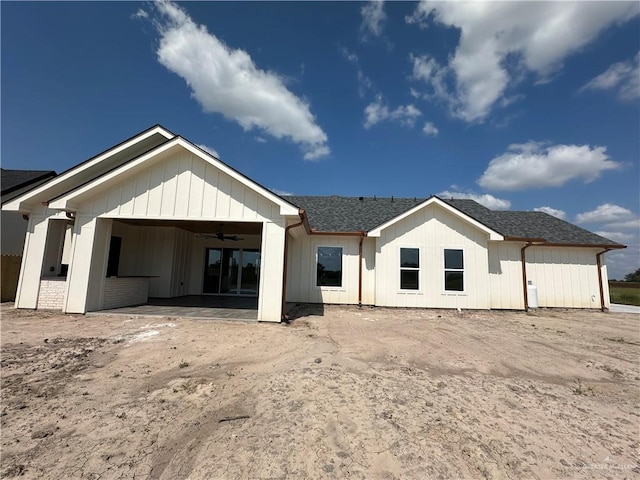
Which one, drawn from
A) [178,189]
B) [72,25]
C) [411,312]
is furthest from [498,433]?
[72,25]

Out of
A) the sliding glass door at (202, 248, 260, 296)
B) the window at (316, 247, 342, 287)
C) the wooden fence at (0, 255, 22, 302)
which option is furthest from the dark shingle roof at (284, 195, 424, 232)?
the wooden fence at (0, 255, 22, 302)

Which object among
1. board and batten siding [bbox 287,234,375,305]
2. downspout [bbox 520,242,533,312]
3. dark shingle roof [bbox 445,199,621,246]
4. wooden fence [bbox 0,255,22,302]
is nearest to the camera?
wooden fence [bbox 0,255,22,302]

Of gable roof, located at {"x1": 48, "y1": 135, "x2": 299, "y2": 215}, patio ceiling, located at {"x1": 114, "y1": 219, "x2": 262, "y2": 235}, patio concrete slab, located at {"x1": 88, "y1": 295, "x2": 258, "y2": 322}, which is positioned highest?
gable roof, located at {"x1": 48, "y1": 135, "x2": 299, "y2": 215}

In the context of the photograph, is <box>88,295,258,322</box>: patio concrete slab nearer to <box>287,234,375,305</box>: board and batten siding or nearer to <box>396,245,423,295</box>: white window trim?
<box>287,234,375,305</box>: board and batten siding

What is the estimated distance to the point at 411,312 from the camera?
10508 mm

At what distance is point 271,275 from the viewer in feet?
26.0

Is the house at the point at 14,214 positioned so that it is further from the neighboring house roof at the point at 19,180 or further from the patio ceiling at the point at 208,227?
the patio ceiling at the point at 208,227

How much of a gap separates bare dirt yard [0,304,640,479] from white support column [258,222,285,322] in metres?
1.24

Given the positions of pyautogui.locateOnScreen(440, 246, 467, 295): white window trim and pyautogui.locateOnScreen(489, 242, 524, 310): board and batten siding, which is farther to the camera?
pyautogui.locateOnScreen(489, 242, 524, 310): board and batten siding

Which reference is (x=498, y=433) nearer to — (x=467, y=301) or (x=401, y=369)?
(x=401, y=369)

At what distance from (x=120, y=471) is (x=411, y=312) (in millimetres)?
9631

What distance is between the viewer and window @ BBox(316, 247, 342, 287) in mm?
12133

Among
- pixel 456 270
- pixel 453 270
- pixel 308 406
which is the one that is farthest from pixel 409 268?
pixel 308 406

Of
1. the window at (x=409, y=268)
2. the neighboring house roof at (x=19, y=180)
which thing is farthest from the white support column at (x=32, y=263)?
the window at (x=409, y=268)
